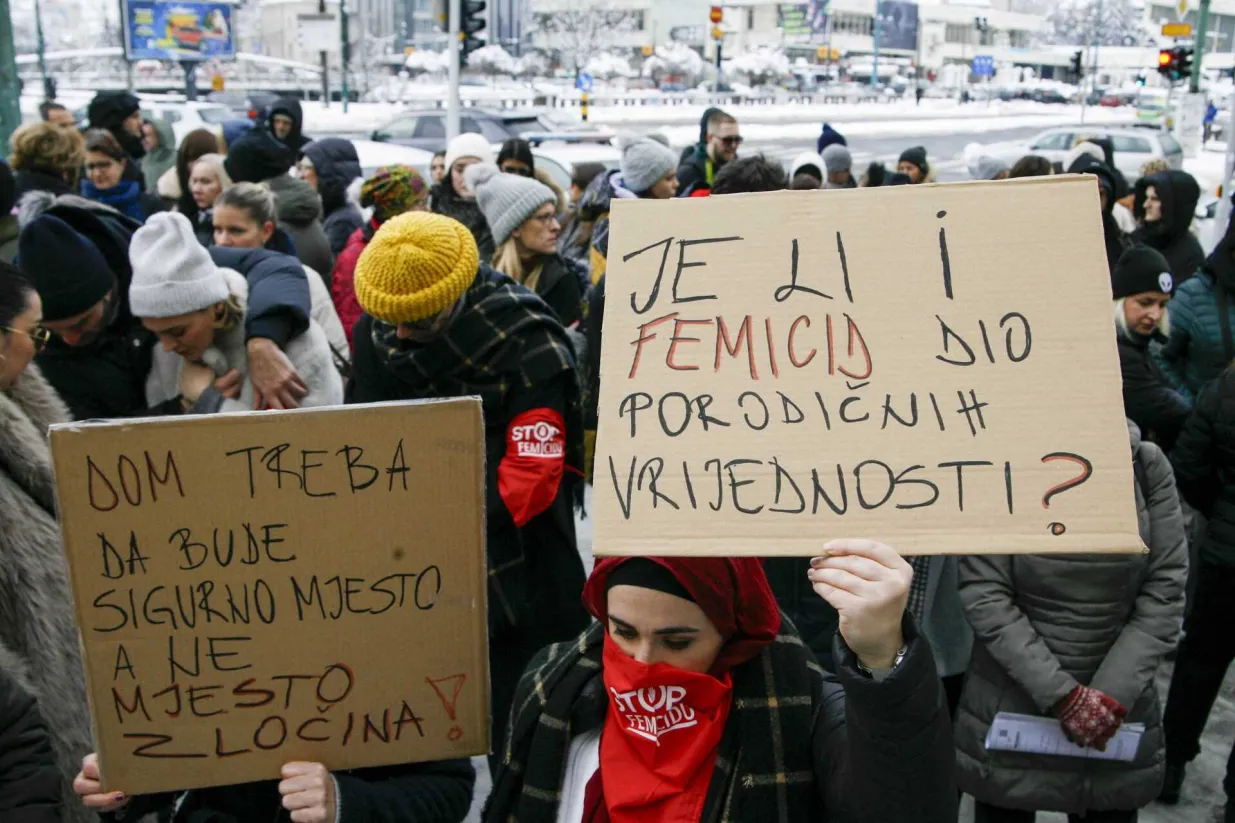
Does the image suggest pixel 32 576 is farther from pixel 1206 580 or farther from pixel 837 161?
pixel 837 161

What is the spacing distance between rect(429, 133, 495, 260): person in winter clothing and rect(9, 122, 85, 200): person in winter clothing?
1.82 metres

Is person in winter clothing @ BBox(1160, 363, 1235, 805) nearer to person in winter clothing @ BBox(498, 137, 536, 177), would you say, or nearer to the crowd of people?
the crowd of people

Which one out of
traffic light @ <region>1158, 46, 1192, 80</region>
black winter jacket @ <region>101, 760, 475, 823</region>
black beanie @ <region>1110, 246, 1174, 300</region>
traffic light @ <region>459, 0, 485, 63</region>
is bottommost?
black winter jacket @ <region>101, 760, 475, 823</region>

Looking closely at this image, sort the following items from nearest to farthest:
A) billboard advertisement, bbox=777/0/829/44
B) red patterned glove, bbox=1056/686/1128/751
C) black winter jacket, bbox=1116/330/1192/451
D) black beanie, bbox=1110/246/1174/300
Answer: red patterned glove, bbox=1056/686/1128/751, black beanie, bbox=1110/246/1174/300, black winter jacket, bbox=1116/330/1192/451, billboard advertisement, bbox=777/0/829/44

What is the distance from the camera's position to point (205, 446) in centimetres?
173

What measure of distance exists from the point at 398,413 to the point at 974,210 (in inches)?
34.2

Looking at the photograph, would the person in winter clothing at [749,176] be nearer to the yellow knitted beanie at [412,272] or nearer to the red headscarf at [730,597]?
the yellow knitted beanie at [412,272]

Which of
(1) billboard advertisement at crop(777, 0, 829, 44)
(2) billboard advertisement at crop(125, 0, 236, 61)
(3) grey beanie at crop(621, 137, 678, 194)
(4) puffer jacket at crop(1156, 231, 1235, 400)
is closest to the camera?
(4) puffer jacket at crop(1156, 231, 1235, 400)

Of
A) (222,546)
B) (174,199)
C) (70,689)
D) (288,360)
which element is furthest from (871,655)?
(174,199)

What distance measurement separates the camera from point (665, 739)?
6.26ft

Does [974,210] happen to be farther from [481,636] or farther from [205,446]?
[205,446]

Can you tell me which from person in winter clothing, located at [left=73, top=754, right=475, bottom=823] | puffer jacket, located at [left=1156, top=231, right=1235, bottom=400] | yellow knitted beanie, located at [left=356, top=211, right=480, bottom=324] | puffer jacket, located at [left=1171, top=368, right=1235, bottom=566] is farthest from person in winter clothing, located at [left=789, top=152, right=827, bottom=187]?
person in winter clothing, located at [left=73, top=754, right=475, bottom=823]

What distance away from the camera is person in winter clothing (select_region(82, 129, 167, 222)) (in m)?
6.48

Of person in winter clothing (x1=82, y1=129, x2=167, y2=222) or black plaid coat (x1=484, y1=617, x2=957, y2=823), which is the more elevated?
person in winter clothing (x1=82, y1=129, x2=167, y2=222)
